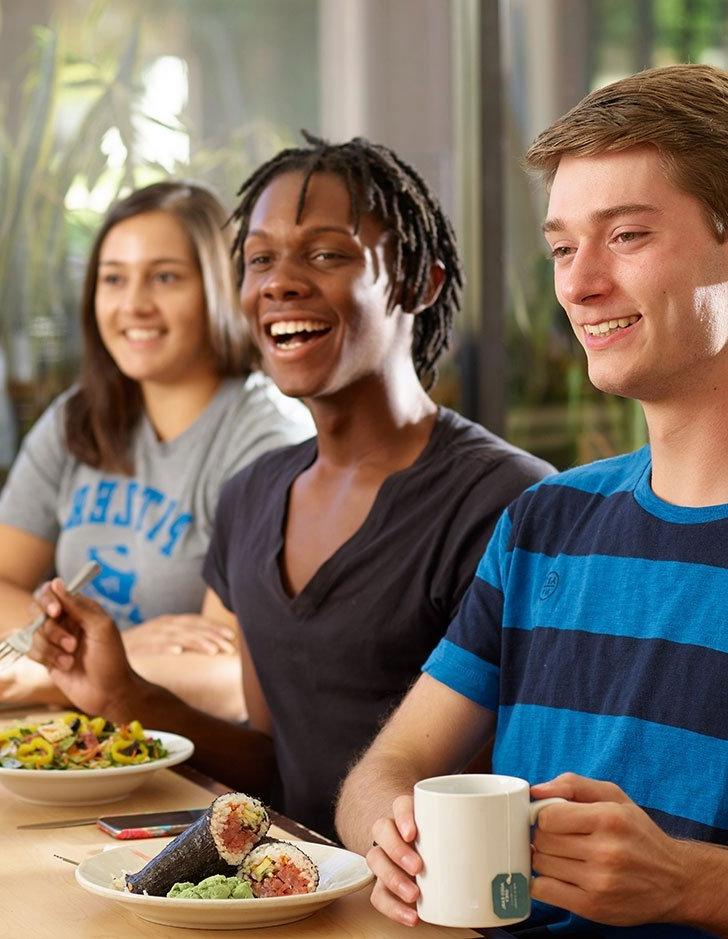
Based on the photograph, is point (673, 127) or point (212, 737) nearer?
point (673, 127)

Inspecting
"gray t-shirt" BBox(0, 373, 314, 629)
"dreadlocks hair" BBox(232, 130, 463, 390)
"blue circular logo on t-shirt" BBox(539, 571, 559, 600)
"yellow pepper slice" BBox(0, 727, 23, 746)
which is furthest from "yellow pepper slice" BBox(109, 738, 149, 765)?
"gray t-shirt" BBox(0, 373, 314, 629)

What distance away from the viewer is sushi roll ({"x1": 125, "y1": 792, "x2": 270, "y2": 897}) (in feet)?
3.79

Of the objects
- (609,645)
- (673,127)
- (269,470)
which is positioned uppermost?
(673,127)

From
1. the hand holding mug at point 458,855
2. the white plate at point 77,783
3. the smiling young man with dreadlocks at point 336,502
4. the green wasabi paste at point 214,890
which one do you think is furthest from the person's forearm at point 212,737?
the hand holding mug at point 458,855

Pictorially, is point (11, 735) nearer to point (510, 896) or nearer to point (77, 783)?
point (77, 783)

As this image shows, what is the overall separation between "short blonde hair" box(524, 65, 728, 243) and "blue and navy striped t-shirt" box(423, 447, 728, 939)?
0.93 feet

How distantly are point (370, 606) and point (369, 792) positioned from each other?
18.1 inches

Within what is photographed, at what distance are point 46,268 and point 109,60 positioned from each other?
1.77 feet

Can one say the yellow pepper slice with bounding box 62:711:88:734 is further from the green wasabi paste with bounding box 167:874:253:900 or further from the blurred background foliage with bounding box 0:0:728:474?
the blurred background foliage with bounding box 0:0:728:474

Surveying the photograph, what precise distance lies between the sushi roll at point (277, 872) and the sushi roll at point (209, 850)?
11 mm

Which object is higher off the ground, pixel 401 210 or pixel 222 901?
pixel 401 210

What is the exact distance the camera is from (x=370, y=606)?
183 centimetres

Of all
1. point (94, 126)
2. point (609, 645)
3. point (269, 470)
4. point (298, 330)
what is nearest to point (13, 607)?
point (269, 470)

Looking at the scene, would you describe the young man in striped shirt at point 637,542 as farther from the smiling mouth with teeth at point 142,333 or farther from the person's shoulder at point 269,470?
the smiling mouth with teeth at point 142,333
